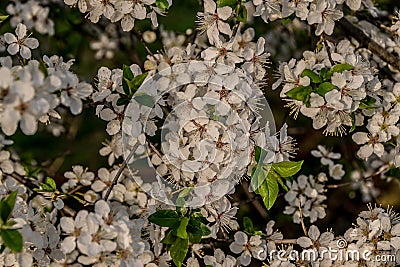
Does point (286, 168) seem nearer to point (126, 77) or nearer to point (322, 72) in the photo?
point (322, 72)

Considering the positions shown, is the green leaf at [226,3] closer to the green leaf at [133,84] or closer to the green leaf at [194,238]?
the green leaf at [133,84]

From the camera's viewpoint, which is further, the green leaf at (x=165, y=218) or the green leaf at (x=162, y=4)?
the green leaf at (x=162, y=4)

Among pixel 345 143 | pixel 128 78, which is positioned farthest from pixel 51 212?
pixel 345 143

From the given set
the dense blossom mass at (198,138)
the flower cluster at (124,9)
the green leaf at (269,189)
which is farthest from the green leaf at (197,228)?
the flower cluster at (124,9)

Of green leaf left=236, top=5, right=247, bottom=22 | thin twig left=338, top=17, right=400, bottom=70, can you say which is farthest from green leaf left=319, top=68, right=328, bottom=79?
thin twig left=338, top=17, right=400, bottom=70

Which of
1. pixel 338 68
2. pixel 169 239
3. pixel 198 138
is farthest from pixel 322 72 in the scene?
pixel 169 239

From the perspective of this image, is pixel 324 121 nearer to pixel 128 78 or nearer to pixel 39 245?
pixel 128 78
